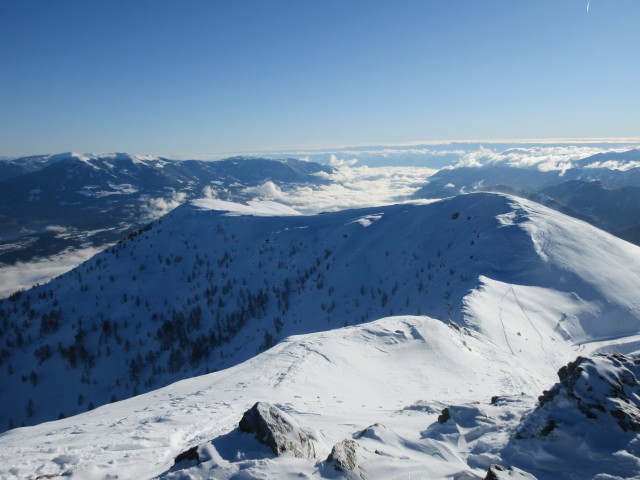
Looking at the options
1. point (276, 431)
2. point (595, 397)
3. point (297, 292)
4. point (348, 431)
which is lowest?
point (297, 292)

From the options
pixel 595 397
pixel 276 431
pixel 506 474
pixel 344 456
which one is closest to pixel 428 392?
pixel 595 397

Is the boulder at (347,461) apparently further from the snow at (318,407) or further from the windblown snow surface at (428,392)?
the snow at (318,407)

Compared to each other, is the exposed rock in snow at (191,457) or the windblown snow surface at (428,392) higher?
the exposed rock in snow at (191,457)

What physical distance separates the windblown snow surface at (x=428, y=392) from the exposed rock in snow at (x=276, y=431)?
256mm

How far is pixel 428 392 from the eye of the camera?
785 inches

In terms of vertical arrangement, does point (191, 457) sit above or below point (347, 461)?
above

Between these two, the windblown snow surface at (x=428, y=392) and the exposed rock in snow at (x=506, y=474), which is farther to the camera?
the windblown snow surface at (x=428, y=392)

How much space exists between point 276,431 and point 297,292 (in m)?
63.2

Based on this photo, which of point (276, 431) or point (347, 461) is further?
point (276, 431)

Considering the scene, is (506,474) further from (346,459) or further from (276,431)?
(276,431)

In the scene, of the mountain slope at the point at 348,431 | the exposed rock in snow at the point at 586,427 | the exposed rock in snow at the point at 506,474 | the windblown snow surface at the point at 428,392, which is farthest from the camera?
the windblown snow surface at the point at 428,392

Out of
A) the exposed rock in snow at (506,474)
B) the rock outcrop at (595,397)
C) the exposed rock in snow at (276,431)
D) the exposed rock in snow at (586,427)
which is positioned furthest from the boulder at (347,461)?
the rock outcrop at (595,397)

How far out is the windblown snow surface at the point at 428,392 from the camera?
898 centimetres

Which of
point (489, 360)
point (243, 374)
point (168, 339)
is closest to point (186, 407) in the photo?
point (243, 374)
